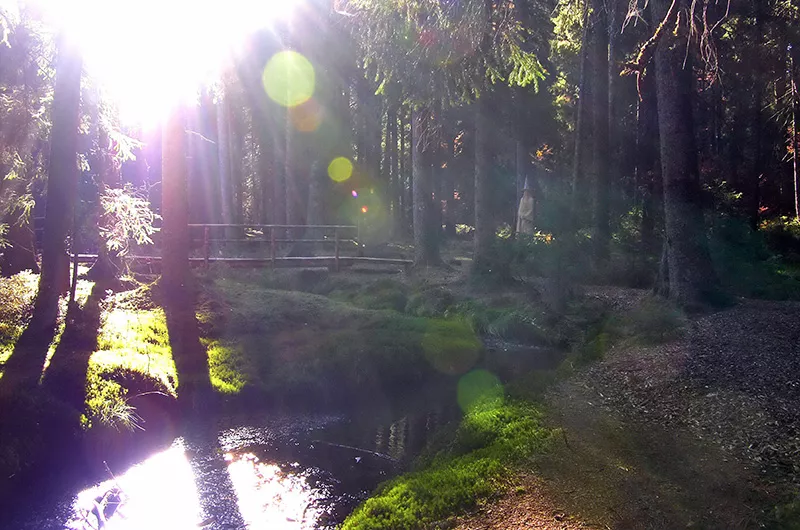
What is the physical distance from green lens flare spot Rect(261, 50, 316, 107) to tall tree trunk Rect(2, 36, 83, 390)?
48.0 ft

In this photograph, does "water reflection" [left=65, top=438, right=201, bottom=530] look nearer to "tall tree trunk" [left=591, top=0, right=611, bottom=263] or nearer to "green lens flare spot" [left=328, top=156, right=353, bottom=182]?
"tall tree trunk" [left=591, top=0, right=611, bottom=263]

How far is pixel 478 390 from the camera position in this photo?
1027 cm

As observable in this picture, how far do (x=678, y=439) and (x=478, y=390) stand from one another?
13.4 ft

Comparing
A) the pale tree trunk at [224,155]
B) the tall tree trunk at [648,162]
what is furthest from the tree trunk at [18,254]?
the tall tree trunk at [648,162]

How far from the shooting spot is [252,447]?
8289 millimetres

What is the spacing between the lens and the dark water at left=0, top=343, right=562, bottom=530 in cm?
638

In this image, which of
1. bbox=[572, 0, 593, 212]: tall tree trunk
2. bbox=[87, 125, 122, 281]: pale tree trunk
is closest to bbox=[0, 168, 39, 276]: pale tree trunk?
bbox=[87, 125, 122, 281]: pale tree trunk

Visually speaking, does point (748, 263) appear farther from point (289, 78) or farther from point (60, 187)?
point (289, 78)

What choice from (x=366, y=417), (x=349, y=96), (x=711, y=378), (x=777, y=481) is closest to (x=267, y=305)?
(x=366, y=417)

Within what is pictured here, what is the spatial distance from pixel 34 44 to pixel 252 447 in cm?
846

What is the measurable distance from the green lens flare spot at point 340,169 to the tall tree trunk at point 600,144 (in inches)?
503

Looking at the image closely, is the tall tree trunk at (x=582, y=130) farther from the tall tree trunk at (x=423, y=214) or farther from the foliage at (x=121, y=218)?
the foliage at (x=121, y=218)

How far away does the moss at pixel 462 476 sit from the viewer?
552 centimetres

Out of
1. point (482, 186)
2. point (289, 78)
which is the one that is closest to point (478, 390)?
point (482, 186)
